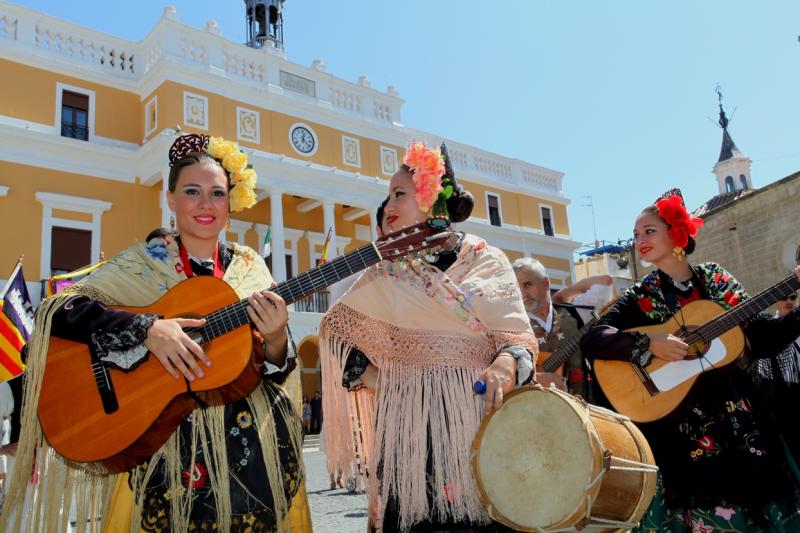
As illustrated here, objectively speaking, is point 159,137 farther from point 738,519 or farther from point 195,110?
point 738,519

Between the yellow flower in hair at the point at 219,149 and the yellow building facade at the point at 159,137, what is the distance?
16.0 m

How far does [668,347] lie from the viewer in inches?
135

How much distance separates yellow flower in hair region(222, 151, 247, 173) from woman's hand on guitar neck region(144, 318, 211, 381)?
928mm

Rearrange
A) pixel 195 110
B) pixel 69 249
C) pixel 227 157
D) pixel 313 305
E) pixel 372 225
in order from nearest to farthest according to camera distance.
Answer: pixel 227 157 < pixel 69 249 < pixel 195 110 < pixel 313 305 < pixel 372 225

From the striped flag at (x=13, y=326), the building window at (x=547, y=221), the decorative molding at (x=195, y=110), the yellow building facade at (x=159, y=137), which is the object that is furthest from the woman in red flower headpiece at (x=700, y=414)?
the building window at (x=547, y=221)

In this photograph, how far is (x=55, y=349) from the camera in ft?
7.88

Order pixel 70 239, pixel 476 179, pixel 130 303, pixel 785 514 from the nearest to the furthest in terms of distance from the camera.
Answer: pixel 130 303, pixel 785 514, pixel 70 239, pixel 476 179

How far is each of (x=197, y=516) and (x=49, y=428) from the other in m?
0.60

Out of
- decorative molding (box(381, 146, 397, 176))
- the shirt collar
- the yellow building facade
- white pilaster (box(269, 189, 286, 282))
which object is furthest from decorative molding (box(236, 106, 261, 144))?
the shirt collar

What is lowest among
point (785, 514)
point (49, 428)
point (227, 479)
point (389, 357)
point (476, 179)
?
point (785, 514)

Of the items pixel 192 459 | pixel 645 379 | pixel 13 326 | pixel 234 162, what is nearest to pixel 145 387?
pixel 192 459

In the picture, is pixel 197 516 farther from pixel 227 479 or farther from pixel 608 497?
Answer: pixel 608 497

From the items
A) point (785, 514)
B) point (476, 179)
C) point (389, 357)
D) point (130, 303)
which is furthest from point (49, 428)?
point (476, 179)

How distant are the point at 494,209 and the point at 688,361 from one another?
2600cm
